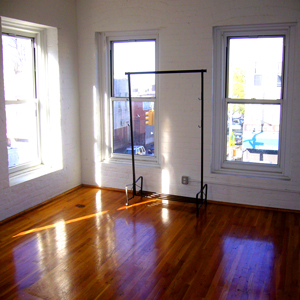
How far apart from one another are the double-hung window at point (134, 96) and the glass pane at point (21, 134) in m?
1.12

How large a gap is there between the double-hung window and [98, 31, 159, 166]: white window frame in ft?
0.04

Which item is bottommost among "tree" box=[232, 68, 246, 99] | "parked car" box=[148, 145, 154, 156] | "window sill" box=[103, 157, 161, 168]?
"window sill" box=[103, 157, 161, 168]

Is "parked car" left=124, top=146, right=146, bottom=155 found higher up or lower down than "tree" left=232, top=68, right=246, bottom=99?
lower down

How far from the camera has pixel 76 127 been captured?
5.43m

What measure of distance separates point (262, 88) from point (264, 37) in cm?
61

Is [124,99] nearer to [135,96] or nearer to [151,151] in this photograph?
[135,96]

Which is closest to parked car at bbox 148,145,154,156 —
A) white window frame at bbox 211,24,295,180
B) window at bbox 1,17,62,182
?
white window frame at bbox 211,24,295,180

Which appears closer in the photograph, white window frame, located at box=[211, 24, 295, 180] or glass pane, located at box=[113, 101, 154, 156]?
white window frame, located at box=[211, 24, 295, 180]

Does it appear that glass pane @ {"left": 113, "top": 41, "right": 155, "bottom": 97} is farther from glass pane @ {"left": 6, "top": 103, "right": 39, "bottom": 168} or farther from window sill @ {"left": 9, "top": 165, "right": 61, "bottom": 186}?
window sill @ {"left": 9, "top": 165, "right": 61, "bottom": 186}

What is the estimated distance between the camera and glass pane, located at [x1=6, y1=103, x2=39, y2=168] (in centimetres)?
455

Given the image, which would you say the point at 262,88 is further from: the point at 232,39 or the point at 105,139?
the point at 105,139

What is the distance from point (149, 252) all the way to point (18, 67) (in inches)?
111

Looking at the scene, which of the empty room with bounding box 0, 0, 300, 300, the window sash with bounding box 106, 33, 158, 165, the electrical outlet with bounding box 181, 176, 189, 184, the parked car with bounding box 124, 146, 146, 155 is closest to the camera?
the empty room with bounding box 0, 0, 300, 300

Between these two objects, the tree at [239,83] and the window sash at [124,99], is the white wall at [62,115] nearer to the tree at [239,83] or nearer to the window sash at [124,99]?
the window sash at [124,99]
